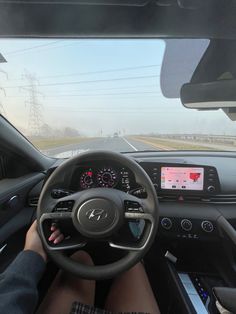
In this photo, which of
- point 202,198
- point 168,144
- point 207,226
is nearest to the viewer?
point 207,226

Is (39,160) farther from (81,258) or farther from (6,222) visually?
(81,258)

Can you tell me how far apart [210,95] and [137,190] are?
74 cm

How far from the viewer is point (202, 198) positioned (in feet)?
8.00

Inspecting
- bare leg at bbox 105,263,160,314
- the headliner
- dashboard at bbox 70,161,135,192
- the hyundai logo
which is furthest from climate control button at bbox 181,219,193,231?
the headliner

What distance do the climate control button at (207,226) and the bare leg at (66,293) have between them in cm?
91

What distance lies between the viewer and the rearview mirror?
1864 millimetres

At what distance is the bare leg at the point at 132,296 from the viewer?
1.75 metres

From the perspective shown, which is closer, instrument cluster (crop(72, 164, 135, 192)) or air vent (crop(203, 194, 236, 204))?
instrument cluster (crop(72, 164, 135, 192))

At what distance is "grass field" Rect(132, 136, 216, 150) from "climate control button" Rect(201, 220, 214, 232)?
861 mm

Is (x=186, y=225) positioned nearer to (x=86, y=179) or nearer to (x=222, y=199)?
(x=222, y=199)

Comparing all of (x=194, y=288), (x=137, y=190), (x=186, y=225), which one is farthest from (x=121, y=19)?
(x=194, y=288)

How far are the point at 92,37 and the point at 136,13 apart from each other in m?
0.39

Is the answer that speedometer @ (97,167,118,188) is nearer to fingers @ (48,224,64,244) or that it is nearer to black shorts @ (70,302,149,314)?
fingers @ (48,224,64,244)

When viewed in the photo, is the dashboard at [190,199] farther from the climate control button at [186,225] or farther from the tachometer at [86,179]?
the tachometer at [86,179]
